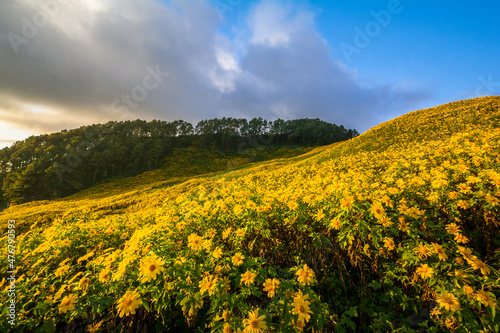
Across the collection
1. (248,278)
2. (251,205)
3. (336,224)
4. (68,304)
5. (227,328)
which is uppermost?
(251,205)

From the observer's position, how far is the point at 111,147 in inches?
1775

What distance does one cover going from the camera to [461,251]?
2.44 metres

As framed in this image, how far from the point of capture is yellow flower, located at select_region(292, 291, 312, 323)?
6.20 ft

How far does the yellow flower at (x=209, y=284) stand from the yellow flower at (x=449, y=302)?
232 cm

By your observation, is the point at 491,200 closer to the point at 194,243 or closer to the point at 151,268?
the point at 194,243

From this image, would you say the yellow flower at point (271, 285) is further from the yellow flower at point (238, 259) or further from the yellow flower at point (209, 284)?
the yellow flower at point (209, 284)

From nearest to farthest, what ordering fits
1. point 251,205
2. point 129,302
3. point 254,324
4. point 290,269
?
point 254,324 → point 129,302 → point 290,269 → point 251,205

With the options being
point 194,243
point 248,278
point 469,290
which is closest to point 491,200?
point 469,290

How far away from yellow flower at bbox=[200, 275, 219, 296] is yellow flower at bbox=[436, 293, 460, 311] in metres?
2.32

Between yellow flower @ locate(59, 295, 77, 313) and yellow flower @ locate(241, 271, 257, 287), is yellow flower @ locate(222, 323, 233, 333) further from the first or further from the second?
yellow flower @ locate(59, 295, 77, 313)

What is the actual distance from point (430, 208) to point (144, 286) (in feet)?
16.6

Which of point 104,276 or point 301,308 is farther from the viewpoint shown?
point 104,276

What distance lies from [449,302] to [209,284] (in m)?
2.50

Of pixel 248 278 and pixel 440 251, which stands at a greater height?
pixel 440 251
